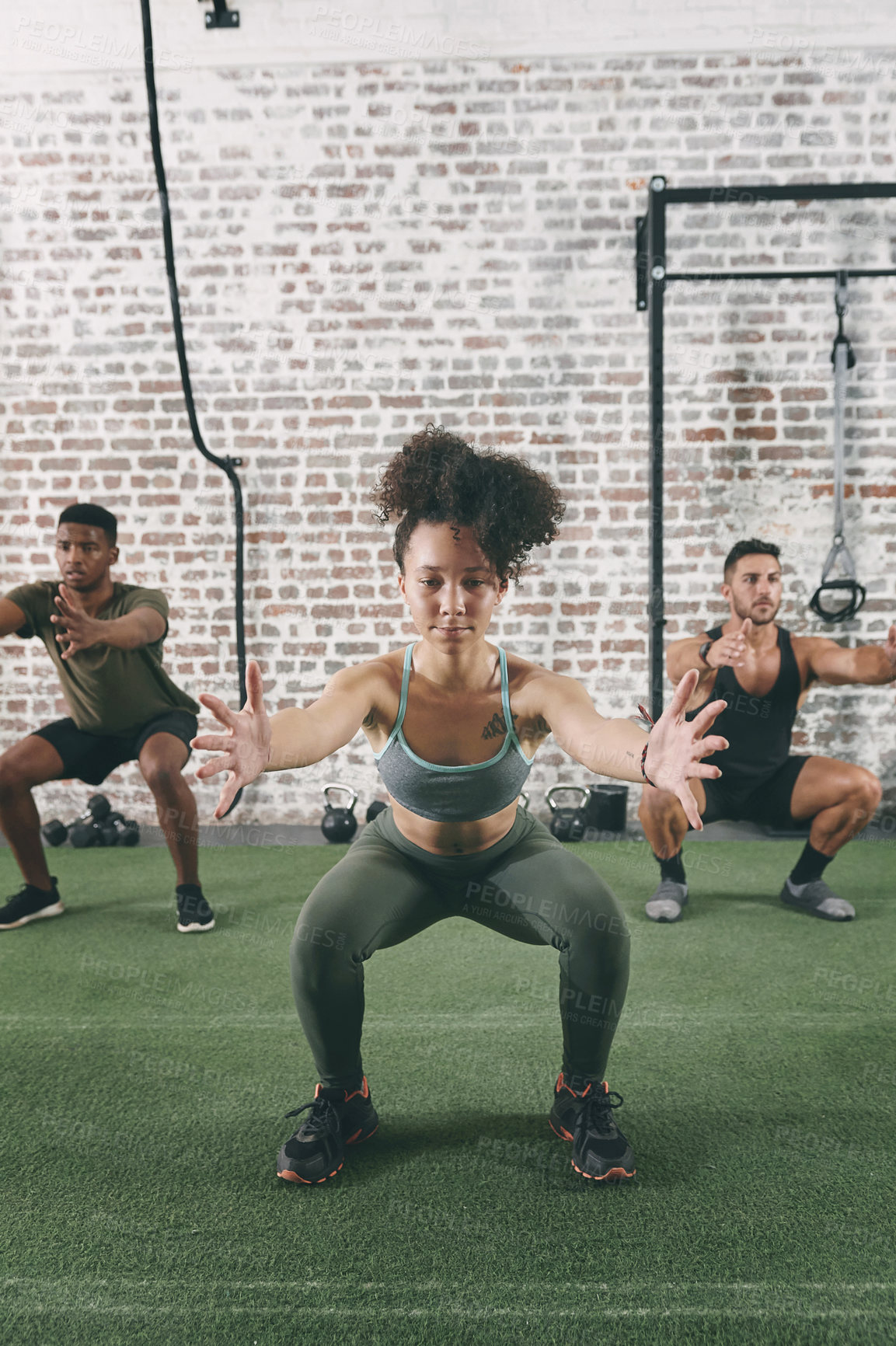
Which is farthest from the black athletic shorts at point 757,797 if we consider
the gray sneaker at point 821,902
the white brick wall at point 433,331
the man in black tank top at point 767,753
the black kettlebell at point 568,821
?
the white brick wall at point 433,331

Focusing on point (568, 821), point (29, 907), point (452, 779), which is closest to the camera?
point (452, 779)

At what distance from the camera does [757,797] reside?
2.95 m

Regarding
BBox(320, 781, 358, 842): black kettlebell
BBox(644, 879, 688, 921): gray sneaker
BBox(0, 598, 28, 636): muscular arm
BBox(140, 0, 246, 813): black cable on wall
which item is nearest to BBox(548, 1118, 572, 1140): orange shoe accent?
BBox(644, 879, 688, 921): gray sneaker

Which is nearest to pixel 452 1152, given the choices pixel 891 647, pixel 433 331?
pixel 891 647

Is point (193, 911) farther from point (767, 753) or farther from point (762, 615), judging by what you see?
point (762, 615)

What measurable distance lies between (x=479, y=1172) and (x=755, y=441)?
3.21 m

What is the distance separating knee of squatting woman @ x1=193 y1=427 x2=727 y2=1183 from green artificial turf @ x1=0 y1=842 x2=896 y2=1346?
139 mm

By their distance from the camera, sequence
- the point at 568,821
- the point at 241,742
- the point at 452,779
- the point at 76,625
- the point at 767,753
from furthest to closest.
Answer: the point at 568,821 < the point at 767,753 < the point at 76,625 < the point at 452,779 < the point at 241,742

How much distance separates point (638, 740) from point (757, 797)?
1756mm

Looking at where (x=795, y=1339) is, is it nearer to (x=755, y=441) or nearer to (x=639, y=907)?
(x=639, y=907)

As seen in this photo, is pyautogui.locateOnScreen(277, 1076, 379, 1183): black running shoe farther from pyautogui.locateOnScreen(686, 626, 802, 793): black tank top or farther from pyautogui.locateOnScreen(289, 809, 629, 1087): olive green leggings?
pyautogui.locateOnScreen(686, 626, 802, 793): black tank top

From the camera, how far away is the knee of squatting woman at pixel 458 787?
1453 mm

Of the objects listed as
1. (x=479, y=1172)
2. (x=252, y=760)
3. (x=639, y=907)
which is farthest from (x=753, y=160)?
(x=479, y=1172)

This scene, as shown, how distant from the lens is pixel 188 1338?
3.77 feet
